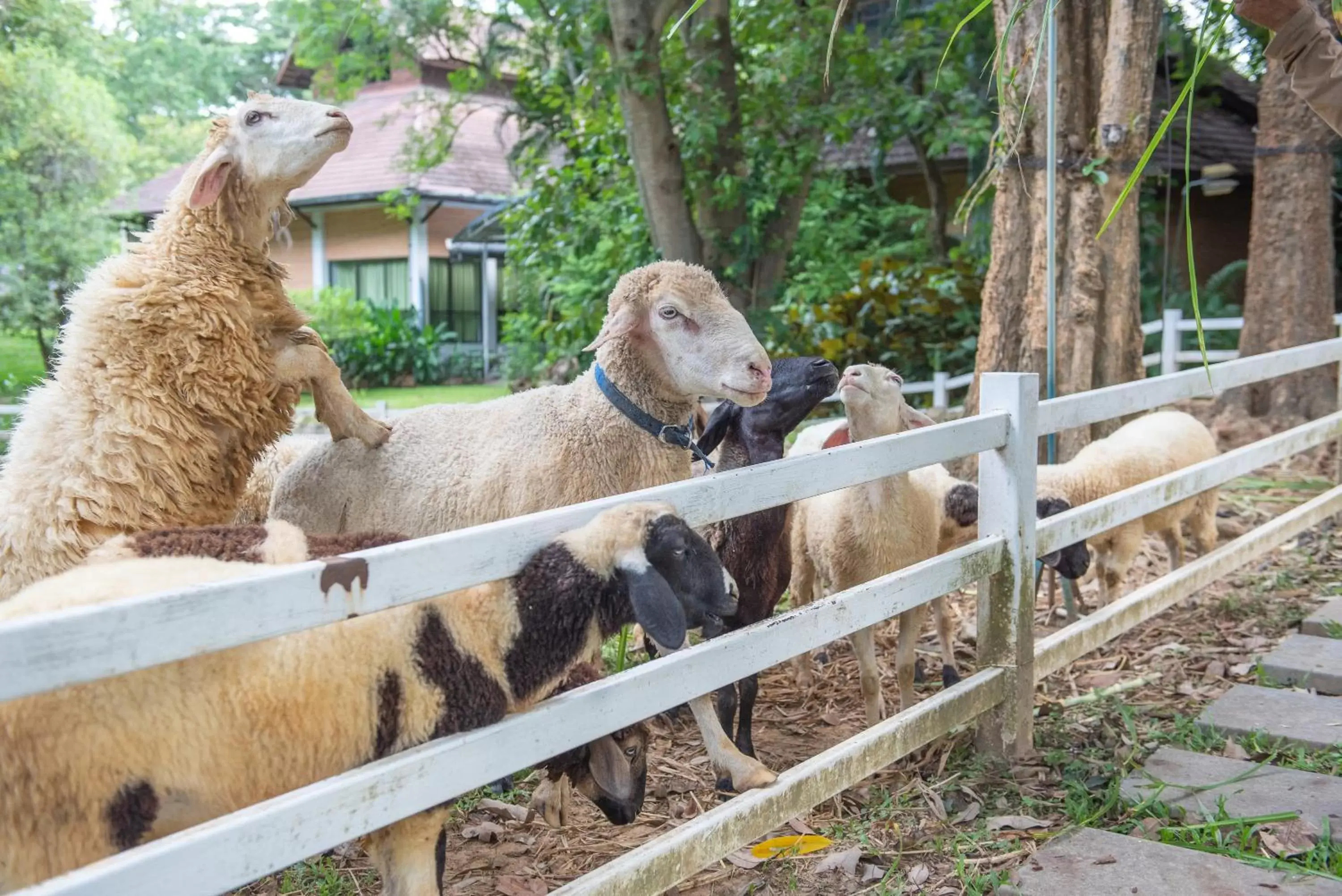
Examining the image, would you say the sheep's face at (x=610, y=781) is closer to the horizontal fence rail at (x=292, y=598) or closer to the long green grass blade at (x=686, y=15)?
the horizontal fence rail at (x=292, y=598)

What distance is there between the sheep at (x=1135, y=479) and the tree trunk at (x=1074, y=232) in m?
0.62

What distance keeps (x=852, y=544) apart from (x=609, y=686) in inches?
91.8

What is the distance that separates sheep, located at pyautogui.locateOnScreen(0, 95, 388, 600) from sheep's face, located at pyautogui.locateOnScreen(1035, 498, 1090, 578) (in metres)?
3.32

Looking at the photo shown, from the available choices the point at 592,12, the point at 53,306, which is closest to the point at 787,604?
the point at 592,12

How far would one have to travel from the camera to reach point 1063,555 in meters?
5.34

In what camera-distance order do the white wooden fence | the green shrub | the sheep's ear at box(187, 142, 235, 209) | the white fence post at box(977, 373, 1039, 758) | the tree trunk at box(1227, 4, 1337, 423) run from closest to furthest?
the white wooden fence → the sheep's ear at box(187, 142, 235, 209) → the white fence post at box(977, 373, 1039, 758) → the tree trunk at box(1227, 4, 1337, 423) → the green shrub

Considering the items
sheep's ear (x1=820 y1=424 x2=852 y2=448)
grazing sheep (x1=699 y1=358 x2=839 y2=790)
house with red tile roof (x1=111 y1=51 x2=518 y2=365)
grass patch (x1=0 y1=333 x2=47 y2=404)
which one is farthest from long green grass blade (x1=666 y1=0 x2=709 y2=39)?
house with red tile roof (x1=111 y1=51 x2=518 y2=365)

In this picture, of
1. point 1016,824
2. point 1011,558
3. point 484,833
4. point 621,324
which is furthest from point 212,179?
point 1016,824

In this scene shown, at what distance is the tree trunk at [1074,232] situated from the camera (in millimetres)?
6949

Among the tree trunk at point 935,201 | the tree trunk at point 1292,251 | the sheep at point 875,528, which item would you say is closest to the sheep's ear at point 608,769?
the sheep at point 875,528

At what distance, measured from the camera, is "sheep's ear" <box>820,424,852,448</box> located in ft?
17.8

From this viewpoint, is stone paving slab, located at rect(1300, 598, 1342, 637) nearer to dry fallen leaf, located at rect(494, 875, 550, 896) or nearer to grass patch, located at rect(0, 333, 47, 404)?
dry fallen leaf, located at rect(494, 875, 550, 896)

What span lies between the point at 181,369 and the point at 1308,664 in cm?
476

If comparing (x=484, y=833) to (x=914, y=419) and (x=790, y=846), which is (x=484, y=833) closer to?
(x=790, y=846)
